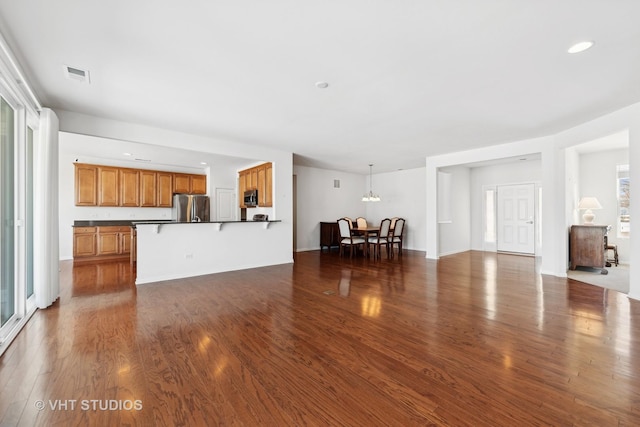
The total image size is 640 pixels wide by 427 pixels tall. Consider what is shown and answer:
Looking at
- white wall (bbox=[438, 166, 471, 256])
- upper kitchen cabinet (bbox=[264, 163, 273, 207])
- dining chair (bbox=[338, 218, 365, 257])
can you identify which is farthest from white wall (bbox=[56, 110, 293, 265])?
white wall (bbox=[438, 166, 471, 256])

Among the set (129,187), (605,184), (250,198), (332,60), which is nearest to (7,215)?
(332,60)

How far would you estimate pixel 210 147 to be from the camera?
5008mm

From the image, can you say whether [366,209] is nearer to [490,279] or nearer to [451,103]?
[490,279]

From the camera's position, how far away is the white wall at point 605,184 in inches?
232

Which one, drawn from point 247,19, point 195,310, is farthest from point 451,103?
point 195,310

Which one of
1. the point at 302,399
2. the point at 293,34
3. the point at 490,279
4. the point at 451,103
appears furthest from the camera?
the point at 490,279

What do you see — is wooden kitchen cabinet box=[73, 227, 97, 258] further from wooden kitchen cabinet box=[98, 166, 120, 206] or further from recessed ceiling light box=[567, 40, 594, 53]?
recessed ceiling light box=[567, 40, 594, 53]

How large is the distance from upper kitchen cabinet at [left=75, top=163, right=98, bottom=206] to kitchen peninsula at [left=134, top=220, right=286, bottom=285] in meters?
3.62

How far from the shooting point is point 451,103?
11.4ft

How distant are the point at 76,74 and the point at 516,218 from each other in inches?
360

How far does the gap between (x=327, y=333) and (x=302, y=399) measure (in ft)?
3.01

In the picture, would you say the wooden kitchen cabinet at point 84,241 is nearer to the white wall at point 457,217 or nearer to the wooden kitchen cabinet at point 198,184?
the wooden kitchen cabinet at point 198,184

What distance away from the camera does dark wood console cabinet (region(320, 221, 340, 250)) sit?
8.27 metres

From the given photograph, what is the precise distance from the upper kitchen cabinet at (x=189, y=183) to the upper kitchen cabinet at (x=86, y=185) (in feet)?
5.73
